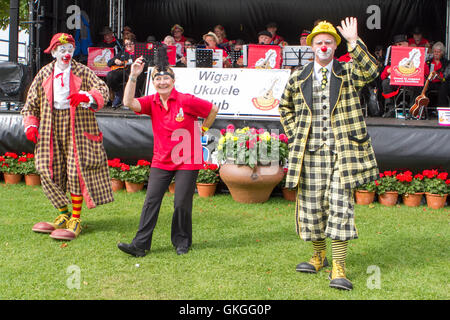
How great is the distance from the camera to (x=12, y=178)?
7.83m

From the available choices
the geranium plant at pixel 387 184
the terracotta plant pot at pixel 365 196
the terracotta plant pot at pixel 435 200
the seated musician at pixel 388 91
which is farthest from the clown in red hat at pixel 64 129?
the seated musician at pixel 388 91

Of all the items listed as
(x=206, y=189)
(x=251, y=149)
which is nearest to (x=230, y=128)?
(x=251, y=149)

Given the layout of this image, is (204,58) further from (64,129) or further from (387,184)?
(64,129)

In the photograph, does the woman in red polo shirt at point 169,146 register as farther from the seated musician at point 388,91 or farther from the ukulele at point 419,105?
the seated musician at point 388,91

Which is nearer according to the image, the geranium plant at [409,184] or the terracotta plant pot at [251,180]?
the terracotta plant pot at [251,180]

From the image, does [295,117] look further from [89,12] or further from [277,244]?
[89,12]

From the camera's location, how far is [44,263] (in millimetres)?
4293

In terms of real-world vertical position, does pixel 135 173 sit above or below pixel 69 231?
above

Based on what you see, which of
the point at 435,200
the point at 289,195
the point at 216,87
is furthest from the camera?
the point at 216,87

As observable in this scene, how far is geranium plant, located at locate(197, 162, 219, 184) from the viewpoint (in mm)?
7164

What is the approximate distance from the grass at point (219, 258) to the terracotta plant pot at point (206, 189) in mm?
647

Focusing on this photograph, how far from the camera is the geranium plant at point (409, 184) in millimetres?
6836

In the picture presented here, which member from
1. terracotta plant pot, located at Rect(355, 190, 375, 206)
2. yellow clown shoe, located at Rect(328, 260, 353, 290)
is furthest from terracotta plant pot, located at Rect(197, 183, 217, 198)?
yellow clown shoe, located at Rect(328, 260, 353, 290)

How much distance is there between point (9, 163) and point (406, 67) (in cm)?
692
